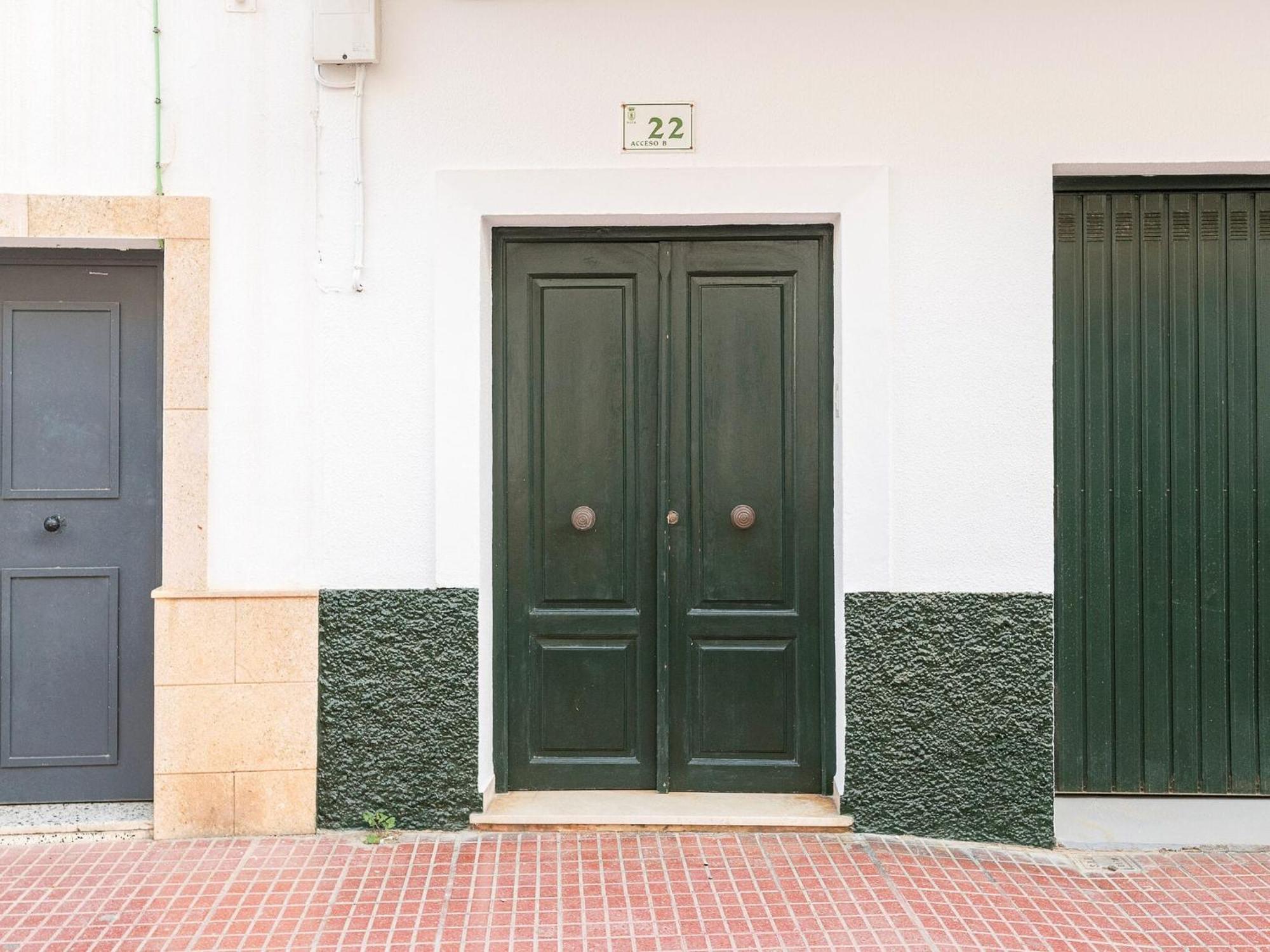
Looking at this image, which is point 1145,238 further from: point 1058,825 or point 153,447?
point 153,447

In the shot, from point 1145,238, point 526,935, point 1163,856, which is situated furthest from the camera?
point 1145,238

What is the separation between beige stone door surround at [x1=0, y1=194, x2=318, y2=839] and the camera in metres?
4.45

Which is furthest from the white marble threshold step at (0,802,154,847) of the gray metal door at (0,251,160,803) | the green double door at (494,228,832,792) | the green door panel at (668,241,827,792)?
the green door panel at (668,241,827,792)

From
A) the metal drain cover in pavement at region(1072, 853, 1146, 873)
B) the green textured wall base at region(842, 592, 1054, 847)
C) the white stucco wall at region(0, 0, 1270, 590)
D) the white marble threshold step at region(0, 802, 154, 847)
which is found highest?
the white stucco wall at region(0, 0, 1270, 590)

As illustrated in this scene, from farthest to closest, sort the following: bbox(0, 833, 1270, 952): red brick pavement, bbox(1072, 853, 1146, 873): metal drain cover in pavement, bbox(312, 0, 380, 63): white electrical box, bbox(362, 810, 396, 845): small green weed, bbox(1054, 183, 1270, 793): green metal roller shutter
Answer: bbox(1054, 183, 1270, 793): green metal roller shutter, bbox(362, 810, 396, 845): small green weed, bbox(312, 0, 380, 63): white electrical box, bbox(1072, 853, 1146, 873): metal drain cover in pavement, bbox(0, 833, 1270, 952): red brick pavement

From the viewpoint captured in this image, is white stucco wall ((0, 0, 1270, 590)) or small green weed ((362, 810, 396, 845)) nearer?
white stucco wall ((0, 0, 1270, 590))

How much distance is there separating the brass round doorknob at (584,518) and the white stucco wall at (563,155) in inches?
22.3

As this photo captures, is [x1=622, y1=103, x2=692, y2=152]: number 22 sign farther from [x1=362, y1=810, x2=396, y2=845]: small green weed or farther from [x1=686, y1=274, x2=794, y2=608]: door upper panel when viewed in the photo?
[x1=362, y1=810, x2=396, y2=845]: small green weed

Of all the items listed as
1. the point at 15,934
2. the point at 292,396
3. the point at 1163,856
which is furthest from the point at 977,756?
the point at 15,934

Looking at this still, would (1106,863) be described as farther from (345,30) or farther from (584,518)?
(345,30)

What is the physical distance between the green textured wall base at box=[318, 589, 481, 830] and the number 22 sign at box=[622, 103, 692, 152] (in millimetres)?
2140

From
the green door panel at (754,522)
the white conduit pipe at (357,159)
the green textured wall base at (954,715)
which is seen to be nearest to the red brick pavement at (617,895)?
the green textured wall base at (954,715)

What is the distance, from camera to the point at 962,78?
4395 millimetres

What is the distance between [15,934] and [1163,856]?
456cm
